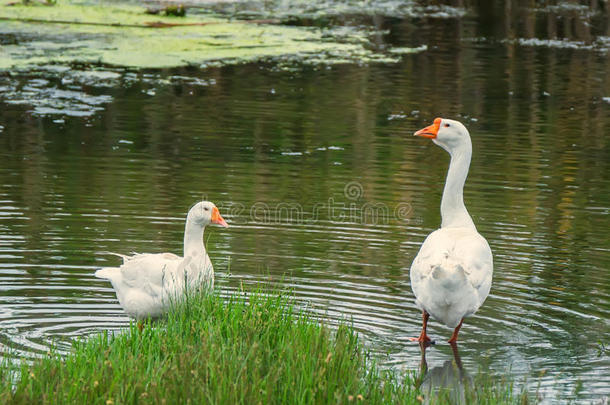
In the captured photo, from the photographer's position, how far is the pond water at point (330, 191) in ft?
30.2

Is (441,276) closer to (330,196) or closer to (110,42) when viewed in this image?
(330,196)

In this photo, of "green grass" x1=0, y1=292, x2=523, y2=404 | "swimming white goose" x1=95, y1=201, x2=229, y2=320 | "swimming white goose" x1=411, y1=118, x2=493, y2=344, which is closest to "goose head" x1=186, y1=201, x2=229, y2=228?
"swimming white goose" x1=95, y1=201, x2=229, y2=320

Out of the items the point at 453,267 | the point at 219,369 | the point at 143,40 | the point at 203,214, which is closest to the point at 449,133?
the point at 453,267

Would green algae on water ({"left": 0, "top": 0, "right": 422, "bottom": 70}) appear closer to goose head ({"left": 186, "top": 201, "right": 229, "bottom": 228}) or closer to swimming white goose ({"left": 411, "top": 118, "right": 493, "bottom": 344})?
swimming white goose ({"left": 411, "top": 118, "right": 493, "bottom": 344})

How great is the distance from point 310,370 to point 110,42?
2172 centimetres

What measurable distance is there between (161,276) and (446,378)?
2.33 meters

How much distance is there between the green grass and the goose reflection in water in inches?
8.7

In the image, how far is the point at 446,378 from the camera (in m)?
8.06

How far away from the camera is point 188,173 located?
15375 mm

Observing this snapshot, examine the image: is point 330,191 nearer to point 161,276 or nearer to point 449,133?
point 449,133

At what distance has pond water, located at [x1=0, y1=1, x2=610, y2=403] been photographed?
921 cm

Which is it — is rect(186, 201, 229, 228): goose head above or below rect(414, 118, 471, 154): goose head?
below

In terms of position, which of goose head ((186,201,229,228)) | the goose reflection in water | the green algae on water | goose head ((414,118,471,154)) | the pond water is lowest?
the goose reflection in water

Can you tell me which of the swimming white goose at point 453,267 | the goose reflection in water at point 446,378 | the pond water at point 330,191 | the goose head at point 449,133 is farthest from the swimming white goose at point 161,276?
the goose head at point 449,133
